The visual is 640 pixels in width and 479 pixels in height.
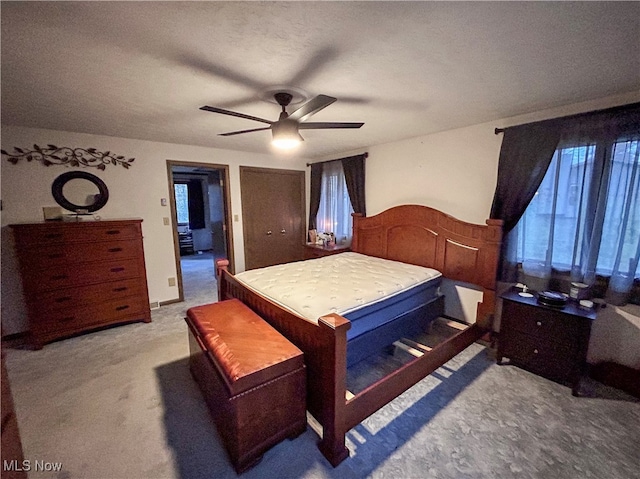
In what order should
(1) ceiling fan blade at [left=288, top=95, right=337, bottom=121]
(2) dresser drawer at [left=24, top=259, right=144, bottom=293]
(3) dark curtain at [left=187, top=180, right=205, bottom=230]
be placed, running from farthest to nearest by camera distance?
(3) dark curtain at [left=187, top=180, right=205, bottom=230]
(2) dresser drawer at [left=24, top=259, right=144, bottom=293]
(1) ceiling fan blade at [left=288, top=95, right=337, bottom=121]

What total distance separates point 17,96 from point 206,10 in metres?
1.99

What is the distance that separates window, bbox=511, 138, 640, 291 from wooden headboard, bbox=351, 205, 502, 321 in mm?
326

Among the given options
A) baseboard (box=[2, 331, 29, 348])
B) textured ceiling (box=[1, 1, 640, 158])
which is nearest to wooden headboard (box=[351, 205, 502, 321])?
textured ceiling (box=[1, 1, 640, 158])

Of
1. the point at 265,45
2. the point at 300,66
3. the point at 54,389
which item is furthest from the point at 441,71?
the point at 54,389

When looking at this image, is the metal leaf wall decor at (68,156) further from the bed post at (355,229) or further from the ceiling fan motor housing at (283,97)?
the bed post at (355,229)

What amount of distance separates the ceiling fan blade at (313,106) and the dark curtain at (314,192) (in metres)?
2.90

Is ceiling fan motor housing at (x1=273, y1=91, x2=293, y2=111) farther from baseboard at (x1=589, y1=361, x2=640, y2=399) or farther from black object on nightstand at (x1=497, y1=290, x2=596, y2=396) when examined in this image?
baseboard at (x1=589, y1=361, x2=640, y2=399)

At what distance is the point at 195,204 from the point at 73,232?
16.6 ft

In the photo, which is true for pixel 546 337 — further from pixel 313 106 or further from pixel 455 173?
pixel 313 106

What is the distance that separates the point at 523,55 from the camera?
1.48 metres

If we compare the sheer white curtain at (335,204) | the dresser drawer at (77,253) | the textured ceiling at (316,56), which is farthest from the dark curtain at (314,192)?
the dresser drawer at (77,253)

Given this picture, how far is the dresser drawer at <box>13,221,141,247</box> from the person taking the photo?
2.58 m

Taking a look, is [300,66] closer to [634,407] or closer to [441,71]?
[441,71]

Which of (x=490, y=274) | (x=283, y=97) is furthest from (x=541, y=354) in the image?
(x=283, y=97)
